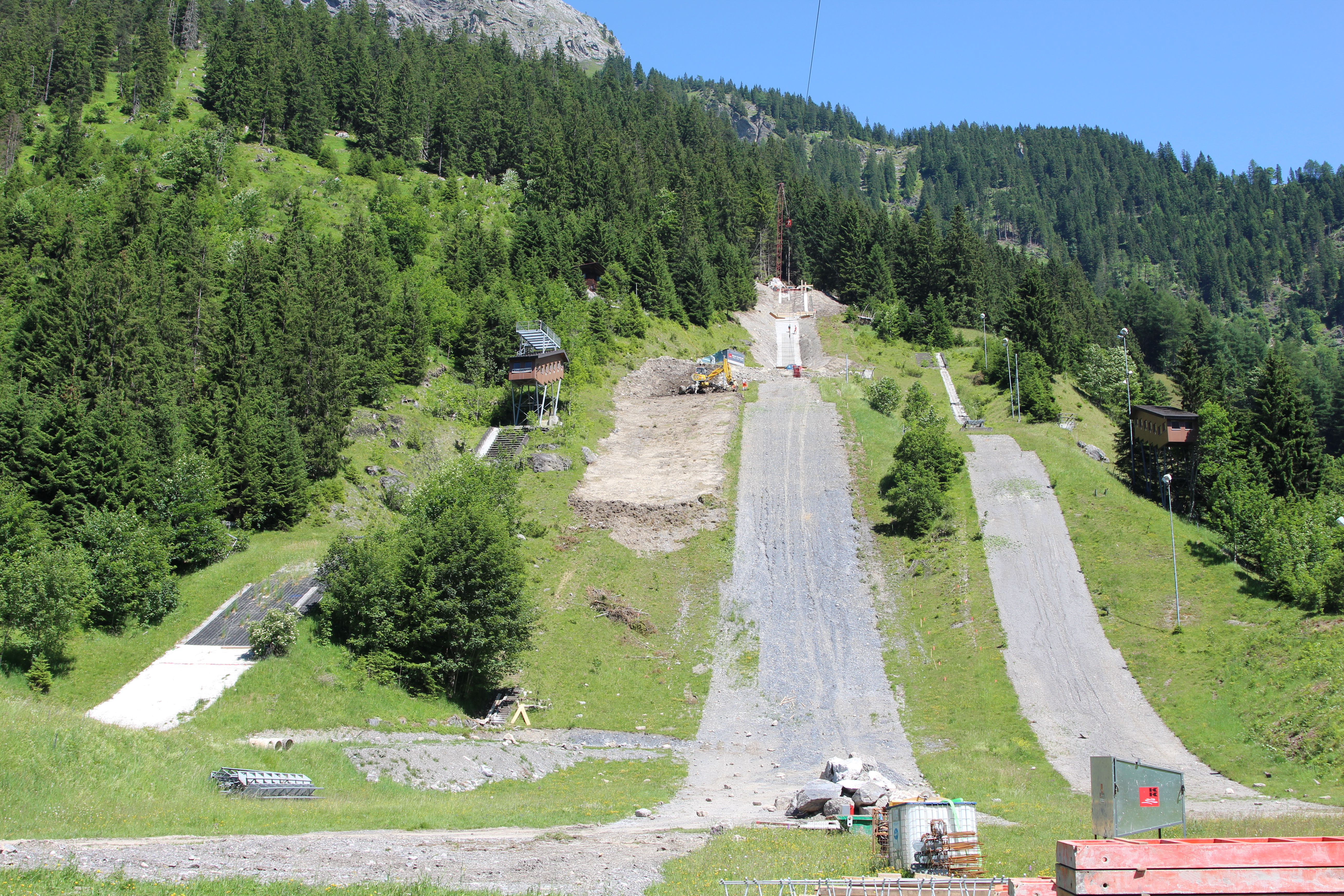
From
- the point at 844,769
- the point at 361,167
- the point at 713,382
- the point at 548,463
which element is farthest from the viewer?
the point at 361,167

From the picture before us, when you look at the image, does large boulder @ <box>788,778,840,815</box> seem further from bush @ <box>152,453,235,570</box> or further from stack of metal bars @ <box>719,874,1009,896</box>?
bush @ <box>152,453,235,570</box>

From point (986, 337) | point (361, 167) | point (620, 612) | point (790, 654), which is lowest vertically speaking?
point (790, 654)

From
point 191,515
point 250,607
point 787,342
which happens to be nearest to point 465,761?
point 250,607

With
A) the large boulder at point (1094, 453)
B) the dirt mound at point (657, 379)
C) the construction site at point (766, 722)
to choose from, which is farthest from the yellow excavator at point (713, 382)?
the large boulder at point (1094, 453)

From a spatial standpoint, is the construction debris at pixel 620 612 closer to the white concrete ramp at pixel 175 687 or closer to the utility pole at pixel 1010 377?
the white concrete ramp at pixel 175 687

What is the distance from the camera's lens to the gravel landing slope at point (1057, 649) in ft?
97.9

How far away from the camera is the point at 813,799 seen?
2241 cm

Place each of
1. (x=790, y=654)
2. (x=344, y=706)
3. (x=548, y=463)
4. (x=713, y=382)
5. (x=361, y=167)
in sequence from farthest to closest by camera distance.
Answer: (x=361, y=167)
(x=713, y=382)
(x=548, y=463)
(x=790, y=654)
(x=344, y=706)

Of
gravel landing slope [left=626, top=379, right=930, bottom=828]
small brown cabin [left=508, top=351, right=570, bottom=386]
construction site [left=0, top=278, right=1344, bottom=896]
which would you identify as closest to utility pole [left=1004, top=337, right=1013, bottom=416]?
construction site [left=0, top=278, right=1344, bottom=896]

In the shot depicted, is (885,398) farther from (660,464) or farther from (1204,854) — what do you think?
(1204,854)

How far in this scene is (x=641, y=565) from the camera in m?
46.1

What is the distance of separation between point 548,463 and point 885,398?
1060 inches

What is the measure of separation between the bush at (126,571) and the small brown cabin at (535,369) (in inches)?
1069

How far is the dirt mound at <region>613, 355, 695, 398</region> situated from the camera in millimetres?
72250
